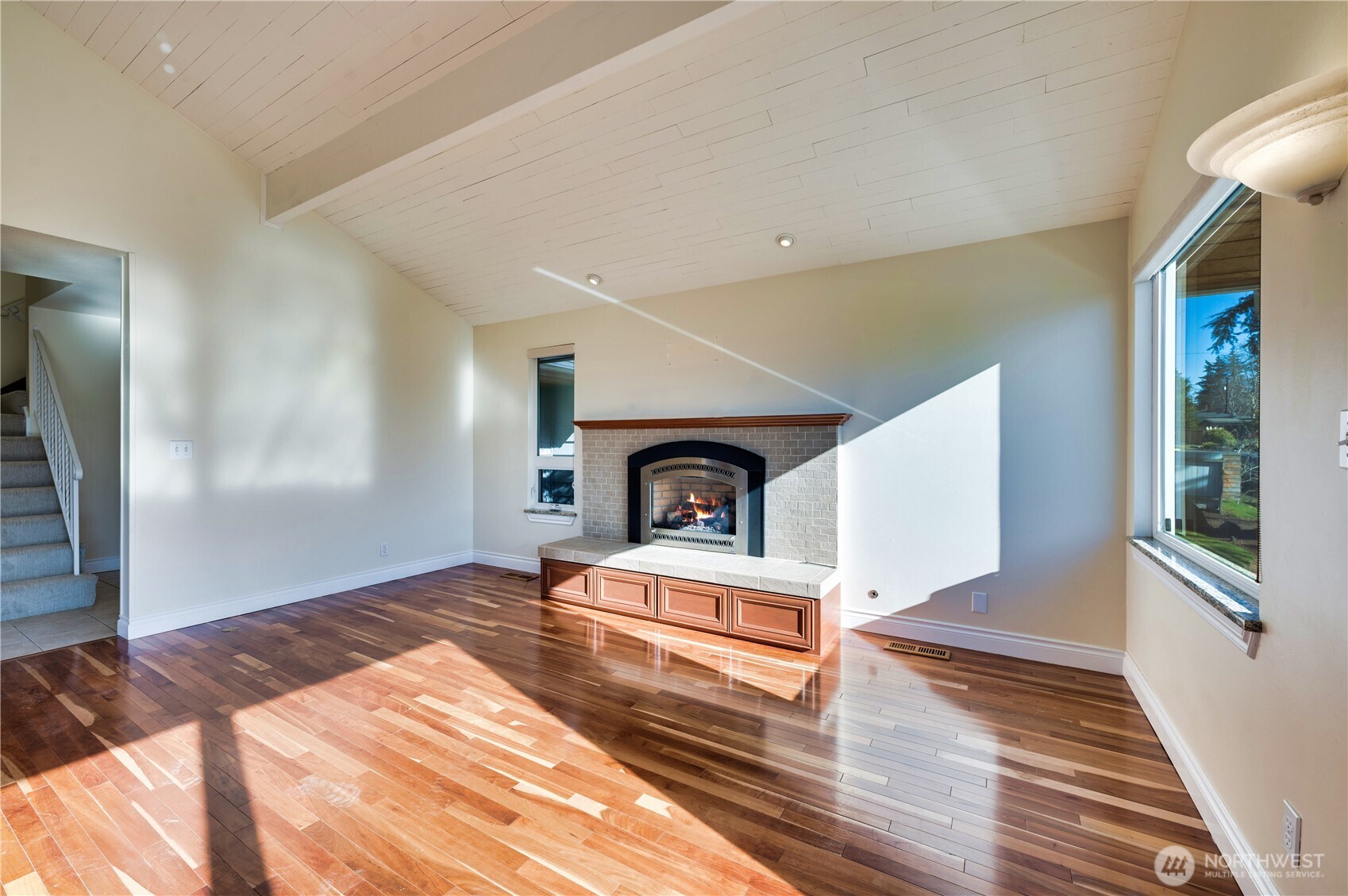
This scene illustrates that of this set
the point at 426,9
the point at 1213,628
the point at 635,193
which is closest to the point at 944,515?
the point at 1213,628

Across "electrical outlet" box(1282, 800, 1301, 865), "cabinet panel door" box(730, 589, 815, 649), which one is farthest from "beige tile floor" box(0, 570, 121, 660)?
"electrical outlet" box(1282, 800, 1301, 865)

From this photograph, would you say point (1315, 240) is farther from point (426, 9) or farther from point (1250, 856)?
point (426, 9)

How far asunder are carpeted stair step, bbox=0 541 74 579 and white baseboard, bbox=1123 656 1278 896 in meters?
6.74

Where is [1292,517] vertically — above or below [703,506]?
above

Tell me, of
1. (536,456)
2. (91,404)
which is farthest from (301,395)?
(91,404)

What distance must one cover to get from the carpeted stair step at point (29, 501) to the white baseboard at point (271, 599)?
6.37 feet

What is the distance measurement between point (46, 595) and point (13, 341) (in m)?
3.43

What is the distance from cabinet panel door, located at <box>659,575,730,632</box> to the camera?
394 cm

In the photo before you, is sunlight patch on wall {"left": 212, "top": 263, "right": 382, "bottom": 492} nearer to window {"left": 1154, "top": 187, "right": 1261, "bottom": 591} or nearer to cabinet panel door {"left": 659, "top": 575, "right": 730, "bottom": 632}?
cabinet panel door {"left": 659, "top": 575, "right": 730, "bottom": 632}

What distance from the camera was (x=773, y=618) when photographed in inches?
147

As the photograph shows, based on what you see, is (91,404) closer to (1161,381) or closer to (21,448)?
(21,448)

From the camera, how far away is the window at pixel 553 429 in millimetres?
5621

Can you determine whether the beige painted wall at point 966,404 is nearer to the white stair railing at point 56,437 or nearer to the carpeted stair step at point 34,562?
the white stair railing at point 56,437

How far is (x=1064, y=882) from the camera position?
1.71 metres
